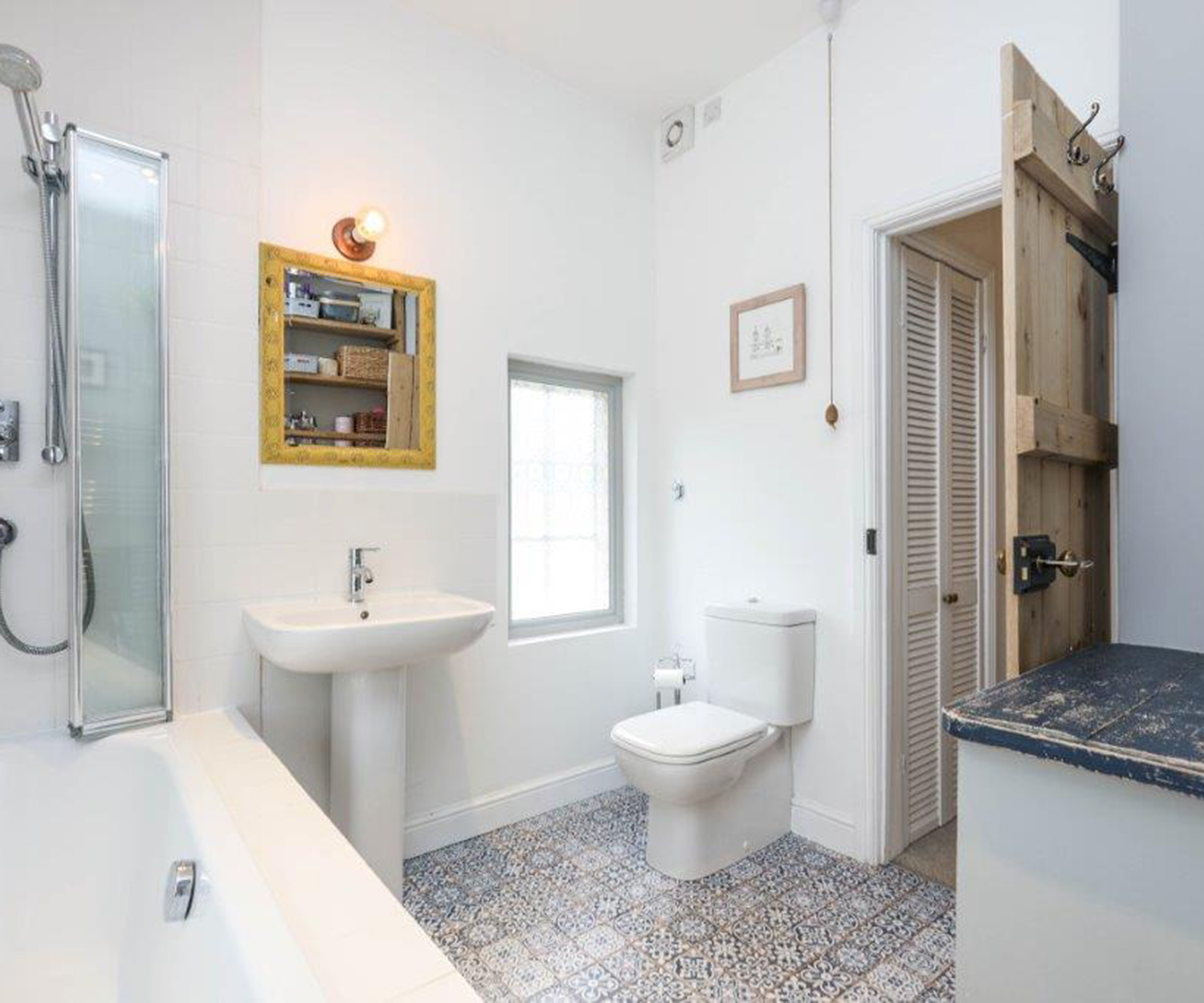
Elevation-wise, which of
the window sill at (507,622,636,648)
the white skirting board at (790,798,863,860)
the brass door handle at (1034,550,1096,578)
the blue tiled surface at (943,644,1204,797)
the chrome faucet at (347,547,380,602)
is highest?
the brass door handle at (1034,550,1096,578)

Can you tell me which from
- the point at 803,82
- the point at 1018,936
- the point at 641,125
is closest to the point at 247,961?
the point at 1018,936

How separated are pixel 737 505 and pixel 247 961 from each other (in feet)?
6.80

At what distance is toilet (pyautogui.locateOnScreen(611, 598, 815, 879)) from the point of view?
2020 mm

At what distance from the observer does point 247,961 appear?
877 mm

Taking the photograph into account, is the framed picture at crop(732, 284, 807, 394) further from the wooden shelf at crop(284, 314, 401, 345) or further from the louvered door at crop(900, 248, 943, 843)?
the wooden shelf at crop(284, 314, 401, 345)

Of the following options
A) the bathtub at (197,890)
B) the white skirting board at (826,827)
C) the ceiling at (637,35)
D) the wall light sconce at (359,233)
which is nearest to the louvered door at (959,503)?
the white skirting board at (826,827)

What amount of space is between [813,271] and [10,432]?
237cm

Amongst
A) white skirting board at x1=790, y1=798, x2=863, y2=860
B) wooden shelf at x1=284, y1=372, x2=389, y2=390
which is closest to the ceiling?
wooden shelf at x1=284, y1=372, x2=389, y2=390

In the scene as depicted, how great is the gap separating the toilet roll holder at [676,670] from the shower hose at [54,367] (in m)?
1.79

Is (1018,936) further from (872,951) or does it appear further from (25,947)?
(25,947)

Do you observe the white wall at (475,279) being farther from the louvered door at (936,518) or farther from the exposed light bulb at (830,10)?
the louvered door at (936,518)

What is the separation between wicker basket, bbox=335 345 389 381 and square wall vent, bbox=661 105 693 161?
1.54m

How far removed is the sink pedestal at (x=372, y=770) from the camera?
185 centimetres

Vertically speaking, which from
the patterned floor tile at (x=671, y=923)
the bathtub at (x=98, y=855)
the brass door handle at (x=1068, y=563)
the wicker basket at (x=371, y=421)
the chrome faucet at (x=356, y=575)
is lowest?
the patterned floor tile at (x=671, y=923)
